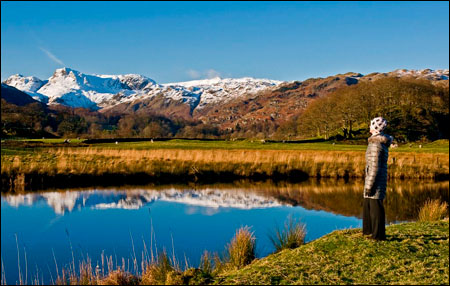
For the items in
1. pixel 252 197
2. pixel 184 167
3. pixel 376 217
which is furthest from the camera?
pixel 184 167

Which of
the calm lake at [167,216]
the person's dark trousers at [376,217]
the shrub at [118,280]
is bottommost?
the calm lake at [167,216]

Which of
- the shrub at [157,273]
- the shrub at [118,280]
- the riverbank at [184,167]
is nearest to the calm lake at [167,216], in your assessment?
the shrub at [157,273]

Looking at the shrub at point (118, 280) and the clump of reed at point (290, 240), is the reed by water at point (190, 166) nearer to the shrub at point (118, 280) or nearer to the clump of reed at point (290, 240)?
the clump of reed at point (290, 240)

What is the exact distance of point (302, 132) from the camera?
294 ft

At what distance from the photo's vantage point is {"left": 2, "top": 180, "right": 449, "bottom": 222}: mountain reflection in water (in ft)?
60.7

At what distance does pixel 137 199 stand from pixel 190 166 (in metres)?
7.86

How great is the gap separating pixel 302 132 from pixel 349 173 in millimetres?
61564

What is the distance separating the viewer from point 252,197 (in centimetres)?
2106

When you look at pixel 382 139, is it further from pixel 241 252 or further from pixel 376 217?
pixel 241 252

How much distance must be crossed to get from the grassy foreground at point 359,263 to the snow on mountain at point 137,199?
33.6ft

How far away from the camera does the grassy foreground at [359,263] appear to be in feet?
22.0

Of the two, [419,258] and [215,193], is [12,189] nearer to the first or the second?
[215,193]

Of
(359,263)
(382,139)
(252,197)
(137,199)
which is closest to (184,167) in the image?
(137,199)

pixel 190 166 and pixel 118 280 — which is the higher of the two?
pixel 190 166
